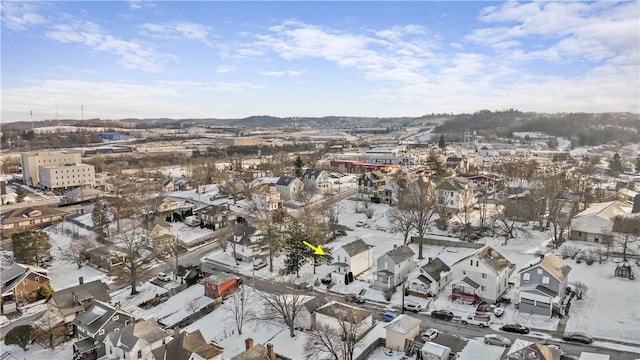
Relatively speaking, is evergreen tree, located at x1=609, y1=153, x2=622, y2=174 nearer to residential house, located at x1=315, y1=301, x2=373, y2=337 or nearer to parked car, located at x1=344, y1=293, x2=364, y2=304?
parked car, located at x1=344, y1=293, x2=364, y2=304

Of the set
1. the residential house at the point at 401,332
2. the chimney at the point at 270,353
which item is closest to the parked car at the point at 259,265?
the chimney at the point at 270,353

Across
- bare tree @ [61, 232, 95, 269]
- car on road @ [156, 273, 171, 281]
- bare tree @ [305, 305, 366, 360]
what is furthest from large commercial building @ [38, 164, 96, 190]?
bare tree @ [305, 305, 366, 360]

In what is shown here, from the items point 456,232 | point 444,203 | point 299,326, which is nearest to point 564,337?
point 299,326

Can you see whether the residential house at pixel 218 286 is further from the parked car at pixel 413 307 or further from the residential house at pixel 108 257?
the parked car at pixel 413 307

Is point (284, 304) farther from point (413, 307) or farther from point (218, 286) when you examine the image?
point (413, 307)

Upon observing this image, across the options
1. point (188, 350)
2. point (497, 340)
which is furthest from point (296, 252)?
point (497, 340)
